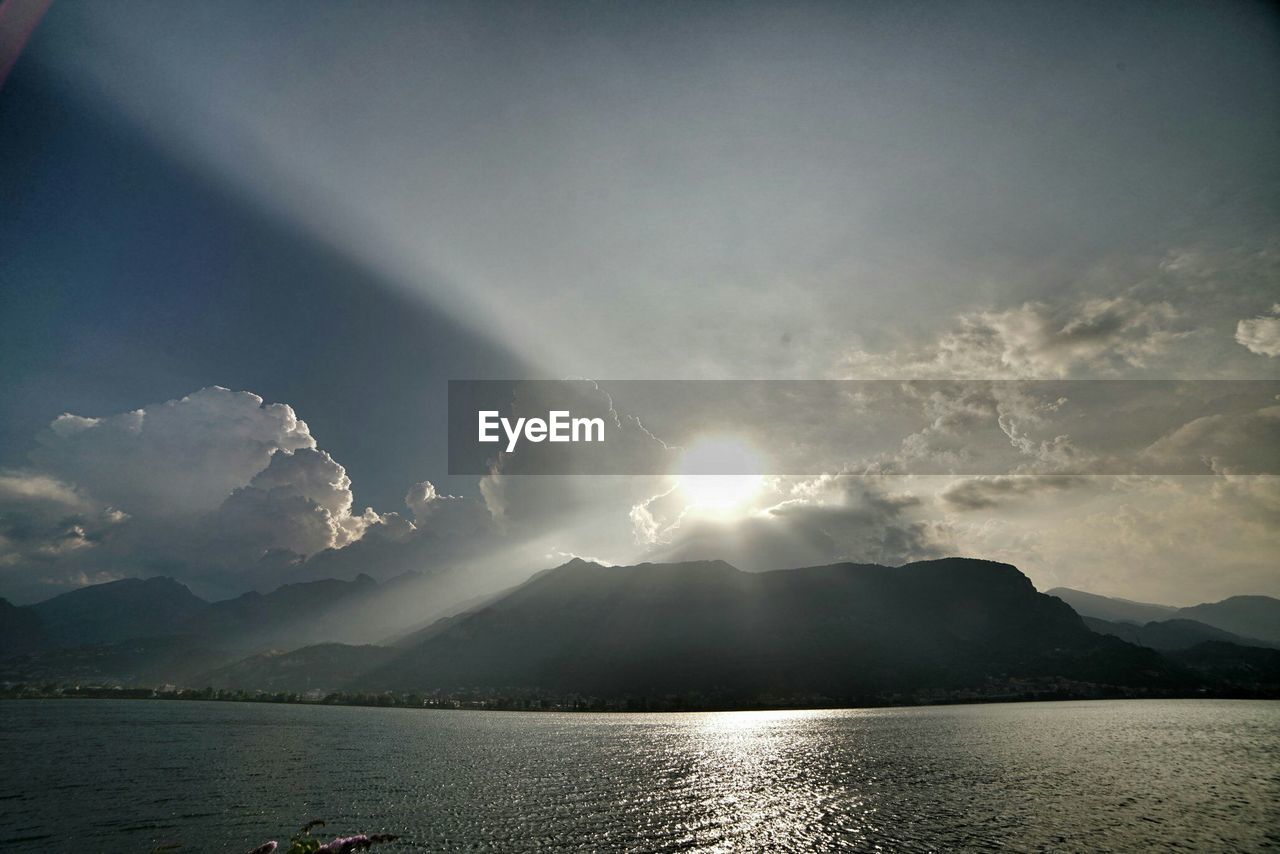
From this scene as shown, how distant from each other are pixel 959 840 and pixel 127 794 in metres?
113

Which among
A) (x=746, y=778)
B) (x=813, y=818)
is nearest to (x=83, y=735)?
(x=746, y=778)

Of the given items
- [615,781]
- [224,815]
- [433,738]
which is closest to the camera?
[224,815]

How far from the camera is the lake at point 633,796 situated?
224ft

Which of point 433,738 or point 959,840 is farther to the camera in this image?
point 433,738

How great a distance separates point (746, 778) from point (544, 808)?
52.1 metres

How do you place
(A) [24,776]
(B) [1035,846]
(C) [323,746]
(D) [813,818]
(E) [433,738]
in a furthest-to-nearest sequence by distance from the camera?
(E) [433,738] < (C) [323,746] < (A) [24,776] < (D) [813,818] < (B) [1035,846]

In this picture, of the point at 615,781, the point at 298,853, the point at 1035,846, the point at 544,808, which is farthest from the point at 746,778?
the point at 298,853

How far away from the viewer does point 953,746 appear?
171 meters

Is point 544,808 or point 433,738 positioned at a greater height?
point 544,808

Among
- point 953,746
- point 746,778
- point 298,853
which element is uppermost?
point 298,853

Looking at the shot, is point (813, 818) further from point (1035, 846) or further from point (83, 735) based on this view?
point (83, 735)

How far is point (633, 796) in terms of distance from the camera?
94500 mm

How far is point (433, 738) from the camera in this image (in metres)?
198

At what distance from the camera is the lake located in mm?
68125
